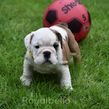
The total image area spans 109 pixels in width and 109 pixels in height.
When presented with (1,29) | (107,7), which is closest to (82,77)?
(1,29)

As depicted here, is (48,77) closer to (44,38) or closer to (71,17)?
(44,38)

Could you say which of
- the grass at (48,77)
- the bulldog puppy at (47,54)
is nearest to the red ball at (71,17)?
the grass at (48,77)

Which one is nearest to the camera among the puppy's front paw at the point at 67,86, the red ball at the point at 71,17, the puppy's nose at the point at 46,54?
the puppy's nose at the point at 46,54

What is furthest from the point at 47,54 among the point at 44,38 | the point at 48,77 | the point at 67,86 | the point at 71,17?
the point at 71,17

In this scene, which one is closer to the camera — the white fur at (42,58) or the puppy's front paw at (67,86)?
the white fur at (42,58)

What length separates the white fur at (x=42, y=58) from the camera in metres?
3.70

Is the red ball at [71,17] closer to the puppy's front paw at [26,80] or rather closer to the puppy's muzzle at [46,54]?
the puppy's front paw at [26,80]

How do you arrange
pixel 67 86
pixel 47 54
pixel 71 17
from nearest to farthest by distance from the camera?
pixel 47 54 → pixel 67 86 → pixel 71 17

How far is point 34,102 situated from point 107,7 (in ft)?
16.1

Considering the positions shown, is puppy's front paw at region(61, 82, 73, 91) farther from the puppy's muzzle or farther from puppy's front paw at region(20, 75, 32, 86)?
the puppy's muzzle

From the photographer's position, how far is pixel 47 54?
3.66m

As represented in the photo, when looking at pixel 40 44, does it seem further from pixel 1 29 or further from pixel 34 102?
pixel 1 29

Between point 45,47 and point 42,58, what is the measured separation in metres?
0.11

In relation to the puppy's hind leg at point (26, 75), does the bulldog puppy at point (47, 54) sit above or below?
above
